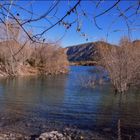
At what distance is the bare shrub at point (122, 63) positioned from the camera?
31.3 metres

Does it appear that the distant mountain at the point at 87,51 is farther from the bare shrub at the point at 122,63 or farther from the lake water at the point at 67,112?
the lake water at the point at 67,112

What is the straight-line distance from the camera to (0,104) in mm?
22031

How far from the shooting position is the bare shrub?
31.3 m

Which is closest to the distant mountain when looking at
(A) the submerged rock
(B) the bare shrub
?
(B) the bare shrub

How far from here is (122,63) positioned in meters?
31.4

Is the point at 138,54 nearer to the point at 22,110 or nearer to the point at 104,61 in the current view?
the point at 104,61

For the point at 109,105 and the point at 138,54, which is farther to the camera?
the point at 138,54

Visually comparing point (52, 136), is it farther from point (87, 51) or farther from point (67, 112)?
→ point (67, 112)

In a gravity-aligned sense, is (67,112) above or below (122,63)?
below

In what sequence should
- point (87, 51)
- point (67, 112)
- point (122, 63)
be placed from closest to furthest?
point (87, 51) → point (67, 112) → point (122, 63)

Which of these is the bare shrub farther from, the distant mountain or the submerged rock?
the submerged rock

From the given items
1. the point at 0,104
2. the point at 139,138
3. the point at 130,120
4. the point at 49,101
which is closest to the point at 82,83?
the point at 49,101

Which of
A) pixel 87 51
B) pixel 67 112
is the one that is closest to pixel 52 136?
pixel 87 51

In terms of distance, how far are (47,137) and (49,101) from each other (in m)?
11.5
